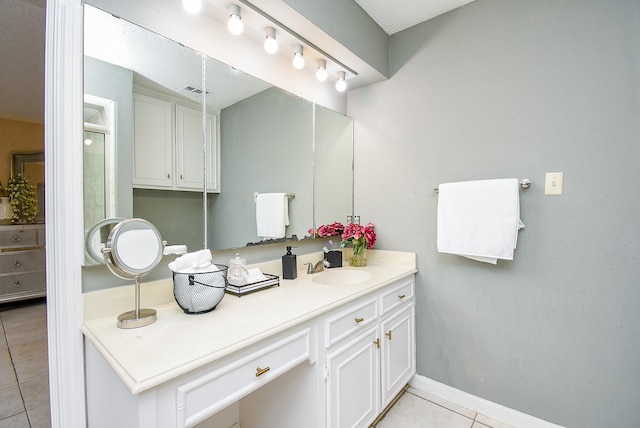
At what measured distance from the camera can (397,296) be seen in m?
1.68

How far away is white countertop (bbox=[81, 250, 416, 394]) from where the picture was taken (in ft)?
2.35

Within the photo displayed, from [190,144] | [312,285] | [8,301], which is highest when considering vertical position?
[190,144]

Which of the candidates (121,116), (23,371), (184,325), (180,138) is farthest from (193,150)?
(23,371)

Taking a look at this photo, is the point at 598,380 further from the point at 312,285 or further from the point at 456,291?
the point at 312,285

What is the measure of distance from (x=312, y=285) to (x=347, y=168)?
1.03 metres

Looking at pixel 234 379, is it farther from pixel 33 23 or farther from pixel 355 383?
pixel 33 23

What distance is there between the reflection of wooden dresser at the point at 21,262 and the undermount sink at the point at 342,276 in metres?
4.12

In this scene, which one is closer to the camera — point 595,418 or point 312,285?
point 595,418

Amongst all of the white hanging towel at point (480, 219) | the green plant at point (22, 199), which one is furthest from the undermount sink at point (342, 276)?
the green plant at point (22, 199)

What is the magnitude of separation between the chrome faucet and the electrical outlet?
1271 mm

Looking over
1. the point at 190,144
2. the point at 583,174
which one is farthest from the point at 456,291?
the point at 190,144

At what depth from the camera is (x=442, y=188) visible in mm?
1711

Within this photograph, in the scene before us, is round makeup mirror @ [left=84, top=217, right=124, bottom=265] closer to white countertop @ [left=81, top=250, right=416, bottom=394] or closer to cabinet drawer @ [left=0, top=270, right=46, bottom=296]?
white countertop @ [left=81, top=250, right=416, bottom=394]

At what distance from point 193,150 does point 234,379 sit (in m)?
0.98
